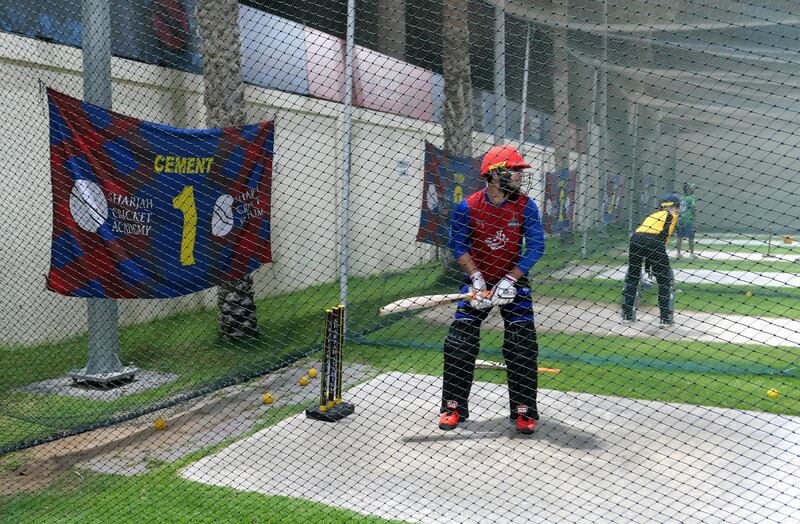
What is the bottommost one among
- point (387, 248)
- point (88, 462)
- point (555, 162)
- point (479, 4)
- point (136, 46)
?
point (88, 462)

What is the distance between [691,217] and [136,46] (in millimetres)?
6946

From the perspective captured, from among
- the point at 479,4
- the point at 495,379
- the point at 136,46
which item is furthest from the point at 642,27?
the point at 136,46

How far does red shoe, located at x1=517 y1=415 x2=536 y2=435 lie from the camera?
13.6 feet

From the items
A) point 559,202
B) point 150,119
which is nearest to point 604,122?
point 559,202

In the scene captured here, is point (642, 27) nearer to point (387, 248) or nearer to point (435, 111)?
point (435, 111)

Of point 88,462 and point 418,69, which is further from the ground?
point 418,69

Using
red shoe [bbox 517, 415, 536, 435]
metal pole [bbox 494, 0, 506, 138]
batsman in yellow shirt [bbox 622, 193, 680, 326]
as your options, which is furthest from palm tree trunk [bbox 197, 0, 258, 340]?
batsman in yellow shirt [bbox 622, 193, 680, 326]

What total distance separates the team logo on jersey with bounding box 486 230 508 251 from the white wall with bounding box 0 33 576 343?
4.25ft

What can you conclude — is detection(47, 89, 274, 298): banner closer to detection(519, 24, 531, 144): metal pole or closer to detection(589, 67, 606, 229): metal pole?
detection(519, 24, 531, 144): metal pole

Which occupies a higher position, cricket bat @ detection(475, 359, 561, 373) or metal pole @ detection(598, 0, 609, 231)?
metal pole @ detection(598, 0, 609, 231)

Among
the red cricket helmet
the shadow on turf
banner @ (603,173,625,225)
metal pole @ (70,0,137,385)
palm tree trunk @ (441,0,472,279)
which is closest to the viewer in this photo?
the red cricket helmet

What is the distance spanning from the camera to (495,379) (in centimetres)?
539

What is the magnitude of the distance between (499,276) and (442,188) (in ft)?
11.0

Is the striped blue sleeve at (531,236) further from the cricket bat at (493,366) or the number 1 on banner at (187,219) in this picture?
the number 1 on banner at (187,219)
